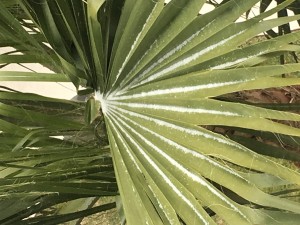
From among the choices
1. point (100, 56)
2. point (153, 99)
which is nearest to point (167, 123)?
point (153, 99)

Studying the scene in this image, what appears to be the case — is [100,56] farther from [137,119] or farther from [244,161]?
[244,161]

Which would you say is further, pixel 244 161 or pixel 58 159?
pixel 58 159

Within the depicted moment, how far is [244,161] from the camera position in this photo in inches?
32.8

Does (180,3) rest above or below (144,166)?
above

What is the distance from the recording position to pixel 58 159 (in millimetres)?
941

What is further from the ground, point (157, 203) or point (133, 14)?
point (133, 14)

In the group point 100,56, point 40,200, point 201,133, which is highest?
point 100,56

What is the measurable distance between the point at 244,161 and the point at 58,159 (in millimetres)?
316

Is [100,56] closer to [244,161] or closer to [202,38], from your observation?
[202,38]

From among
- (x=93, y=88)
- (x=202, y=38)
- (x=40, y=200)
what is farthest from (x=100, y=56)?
(x=40, y=200)

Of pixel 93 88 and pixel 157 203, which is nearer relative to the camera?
pixel 157 203

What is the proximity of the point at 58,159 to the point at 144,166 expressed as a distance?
0.55 ft

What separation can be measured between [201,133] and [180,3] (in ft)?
0.68

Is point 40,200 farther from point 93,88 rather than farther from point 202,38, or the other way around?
point 202,38
